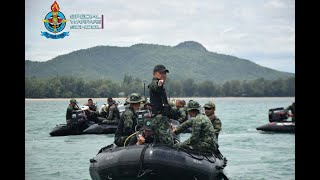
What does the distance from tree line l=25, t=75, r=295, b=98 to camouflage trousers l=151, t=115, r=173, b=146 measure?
65.3 feet

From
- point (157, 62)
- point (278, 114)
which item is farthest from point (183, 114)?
point (157, 62)

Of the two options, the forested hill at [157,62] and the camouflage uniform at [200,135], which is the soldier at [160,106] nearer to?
the camouflage uniform at [200,135]

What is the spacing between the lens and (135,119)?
10570mm

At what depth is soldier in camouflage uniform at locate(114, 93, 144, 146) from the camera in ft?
34.0

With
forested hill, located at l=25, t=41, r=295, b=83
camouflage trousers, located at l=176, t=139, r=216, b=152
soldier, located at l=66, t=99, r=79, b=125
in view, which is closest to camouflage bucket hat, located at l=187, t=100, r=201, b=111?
camouflage trousers, located at l=176, t=139, r=216, b=152

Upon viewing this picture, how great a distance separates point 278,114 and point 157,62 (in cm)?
8721

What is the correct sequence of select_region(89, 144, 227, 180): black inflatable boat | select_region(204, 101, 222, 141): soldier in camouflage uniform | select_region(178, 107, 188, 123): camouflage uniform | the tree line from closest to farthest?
select_region(89, 144, 227, 180): black inflatable boat, select_region(204, 101, 222, 141): soldier in camouflage uniform, select_region(178, 107, 188, 123): camouflage uniform, the tree line

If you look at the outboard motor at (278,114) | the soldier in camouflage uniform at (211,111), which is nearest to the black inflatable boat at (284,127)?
the outboard motor at (278,114)

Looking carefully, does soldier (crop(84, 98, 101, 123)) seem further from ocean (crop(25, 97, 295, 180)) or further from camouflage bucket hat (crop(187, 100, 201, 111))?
camouflage bucket hat (crop(187, 100, 201, 111))

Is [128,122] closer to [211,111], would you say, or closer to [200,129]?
[200,129]

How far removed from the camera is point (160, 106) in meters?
10.2

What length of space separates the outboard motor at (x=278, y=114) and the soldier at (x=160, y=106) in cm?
1438
